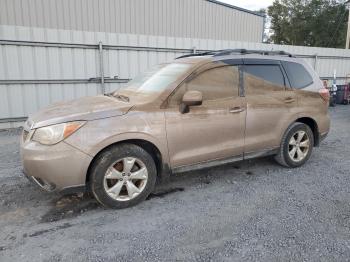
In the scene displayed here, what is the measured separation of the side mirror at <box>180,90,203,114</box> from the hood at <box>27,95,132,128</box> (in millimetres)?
644

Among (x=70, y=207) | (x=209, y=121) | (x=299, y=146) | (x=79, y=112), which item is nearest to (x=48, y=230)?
(x=70, y=207)

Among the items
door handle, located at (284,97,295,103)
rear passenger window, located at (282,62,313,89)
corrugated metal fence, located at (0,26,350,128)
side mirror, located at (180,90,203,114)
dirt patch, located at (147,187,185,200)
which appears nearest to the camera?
side mirror, located at (180,90,203,114)

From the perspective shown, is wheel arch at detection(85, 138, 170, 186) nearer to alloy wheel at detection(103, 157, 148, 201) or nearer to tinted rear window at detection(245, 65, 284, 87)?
alloy wheel at detection(103, 157, 148, 201)

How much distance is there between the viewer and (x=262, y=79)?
4.29 meters

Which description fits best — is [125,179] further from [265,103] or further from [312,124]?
[312,124]

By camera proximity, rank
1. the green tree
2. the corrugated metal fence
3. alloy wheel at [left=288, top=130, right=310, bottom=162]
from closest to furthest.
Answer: alloy wheel at [left=288, top=130, right=310, bottom=162] < the corrugated metal fence < the green tree

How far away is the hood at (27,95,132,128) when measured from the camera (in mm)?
3160

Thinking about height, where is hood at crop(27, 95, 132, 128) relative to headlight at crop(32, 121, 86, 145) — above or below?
above

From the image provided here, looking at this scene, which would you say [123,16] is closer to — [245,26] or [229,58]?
[245,26]

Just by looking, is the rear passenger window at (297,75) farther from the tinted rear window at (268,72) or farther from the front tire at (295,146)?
the front tire at (295,146)

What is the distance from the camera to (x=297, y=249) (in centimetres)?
266

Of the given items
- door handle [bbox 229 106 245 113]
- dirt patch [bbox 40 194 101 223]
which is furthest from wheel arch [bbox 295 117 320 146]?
dirt patch [bbox 40 194 101 223]

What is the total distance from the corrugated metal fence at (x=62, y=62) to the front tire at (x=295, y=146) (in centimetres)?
561

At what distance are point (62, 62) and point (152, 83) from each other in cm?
494
